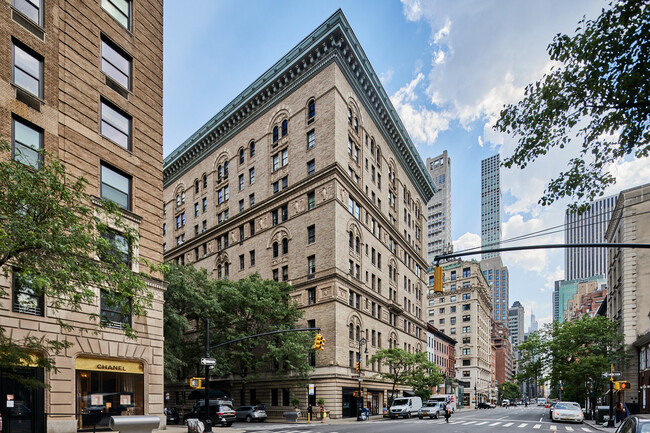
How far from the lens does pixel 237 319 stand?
42094mm

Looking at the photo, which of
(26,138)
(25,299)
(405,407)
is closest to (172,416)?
(405,407)

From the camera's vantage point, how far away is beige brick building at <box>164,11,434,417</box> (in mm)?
44531

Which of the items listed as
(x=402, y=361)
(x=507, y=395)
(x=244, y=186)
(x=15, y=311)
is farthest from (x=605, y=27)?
(x=507, y=395)

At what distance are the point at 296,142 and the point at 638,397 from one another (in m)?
42.0

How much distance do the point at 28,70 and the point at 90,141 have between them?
148 inches

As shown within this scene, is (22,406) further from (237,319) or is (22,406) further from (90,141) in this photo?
(237,319)

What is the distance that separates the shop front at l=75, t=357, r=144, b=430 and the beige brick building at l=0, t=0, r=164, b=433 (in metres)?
0.05

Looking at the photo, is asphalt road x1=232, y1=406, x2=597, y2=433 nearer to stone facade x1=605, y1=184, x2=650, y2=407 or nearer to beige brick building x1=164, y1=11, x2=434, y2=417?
beige brick building x1=164, y1=11, x2=434, y2=417

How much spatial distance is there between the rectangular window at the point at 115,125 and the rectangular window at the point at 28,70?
344 centimetres

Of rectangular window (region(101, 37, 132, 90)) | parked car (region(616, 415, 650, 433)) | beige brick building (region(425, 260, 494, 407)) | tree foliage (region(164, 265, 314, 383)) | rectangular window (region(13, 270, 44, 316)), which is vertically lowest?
beige brick building (region(425, 260, 494, 407))

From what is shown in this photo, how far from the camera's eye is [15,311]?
16641 millimetres

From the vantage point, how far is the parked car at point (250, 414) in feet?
130

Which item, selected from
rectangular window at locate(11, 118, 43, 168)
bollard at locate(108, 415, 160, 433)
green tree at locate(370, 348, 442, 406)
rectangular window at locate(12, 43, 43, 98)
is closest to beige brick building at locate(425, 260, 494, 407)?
green tree at locate(370, 348, 442, 406)

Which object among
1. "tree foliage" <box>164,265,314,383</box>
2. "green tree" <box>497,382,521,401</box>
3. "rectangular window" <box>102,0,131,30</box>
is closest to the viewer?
"rectangular window" <box>102,0,131,30</box>
